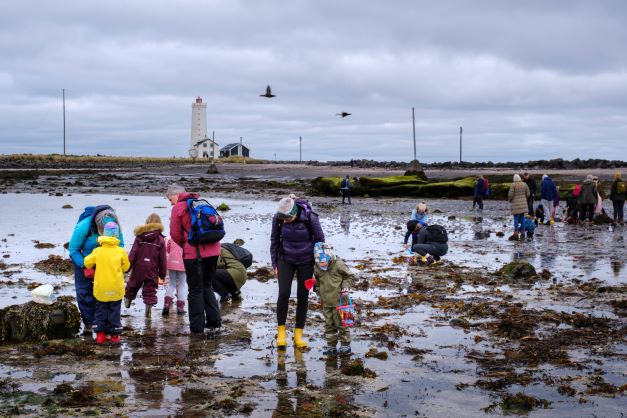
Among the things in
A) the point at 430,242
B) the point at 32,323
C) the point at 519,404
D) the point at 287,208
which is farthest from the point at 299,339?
the point at 430,242

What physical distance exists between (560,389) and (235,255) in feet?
20.7

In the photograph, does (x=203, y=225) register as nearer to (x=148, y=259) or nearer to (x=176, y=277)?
(x=148, y=259)

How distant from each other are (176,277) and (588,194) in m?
18.5

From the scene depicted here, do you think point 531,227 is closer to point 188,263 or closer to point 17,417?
point 188,263

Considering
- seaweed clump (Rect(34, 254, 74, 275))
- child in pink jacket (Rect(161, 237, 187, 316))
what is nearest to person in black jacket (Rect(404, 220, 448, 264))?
child in pink jacket (Rect(161, 237, 187, 316))

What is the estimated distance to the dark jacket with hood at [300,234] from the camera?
29.7 feet

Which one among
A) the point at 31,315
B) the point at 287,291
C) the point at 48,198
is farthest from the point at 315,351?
the point at 48,198

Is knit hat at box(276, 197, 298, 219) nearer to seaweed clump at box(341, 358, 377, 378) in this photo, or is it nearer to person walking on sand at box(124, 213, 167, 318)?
seaweed clump at box(341, 358, 377, 378)

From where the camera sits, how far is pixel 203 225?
9406mm

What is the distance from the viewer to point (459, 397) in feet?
23.2

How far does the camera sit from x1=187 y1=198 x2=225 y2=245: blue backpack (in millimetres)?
9398

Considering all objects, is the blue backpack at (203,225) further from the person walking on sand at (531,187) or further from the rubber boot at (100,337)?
the person walking on sand at (531,187)

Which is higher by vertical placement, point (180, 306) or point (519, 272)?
point (519, 272)

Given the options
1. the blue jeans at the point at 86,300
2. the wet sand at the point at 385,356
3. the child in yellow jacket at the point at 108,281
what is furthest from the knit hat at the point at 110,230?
the wet sand at the point at 385,356
